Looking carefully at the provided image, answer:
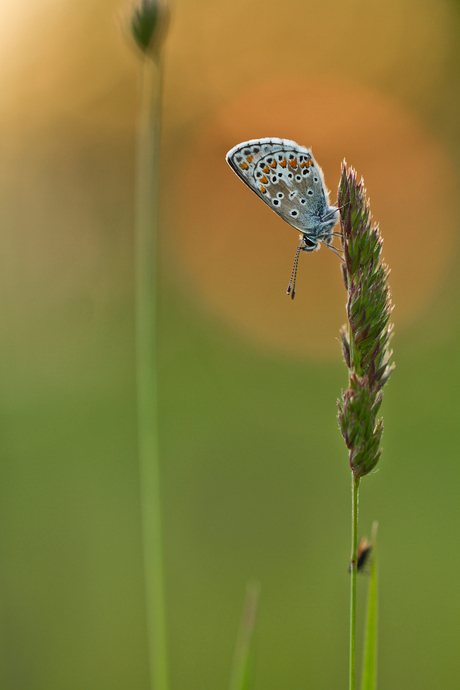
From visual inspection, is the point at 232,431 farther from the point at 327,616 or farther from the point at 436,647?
the point at 436,647

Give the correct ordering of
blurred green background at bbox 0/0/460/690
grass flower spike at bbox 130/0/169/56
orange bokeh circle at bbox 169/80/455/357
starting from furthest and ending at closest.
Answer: orange bokeh circle at bbox 169/80/455/357 → blurred green background at bbox 0/0/460/690 → grass flower spike at bbox 130/0/169/56

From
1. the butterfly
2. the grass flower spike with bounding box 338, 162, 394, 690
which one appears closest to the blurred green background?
the butterfly

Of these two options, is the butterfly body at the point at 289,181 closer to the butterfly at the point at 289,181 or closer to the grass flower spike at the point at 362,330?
the butterfly at the point at 289,181

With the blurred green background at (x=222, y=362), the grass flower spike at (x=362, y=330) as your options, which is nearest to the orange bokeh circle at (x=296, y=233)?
the blurred green background at (x=222, y=362)

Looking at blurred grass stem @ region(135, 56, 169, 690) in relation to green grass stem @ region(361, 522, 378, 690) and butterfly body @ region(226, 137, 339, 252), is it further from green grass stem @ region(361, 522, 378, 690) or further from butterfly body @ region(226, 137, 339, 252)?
green grass stem @ region(361, 522, 378, 690)

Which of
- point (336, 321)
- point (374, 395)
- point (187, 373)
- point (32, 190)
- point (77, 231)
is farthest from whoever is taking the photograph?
point (336, 321)

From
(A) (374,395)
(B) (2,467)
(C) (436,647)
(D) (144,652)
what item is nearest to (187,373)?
(B) (2,467)
